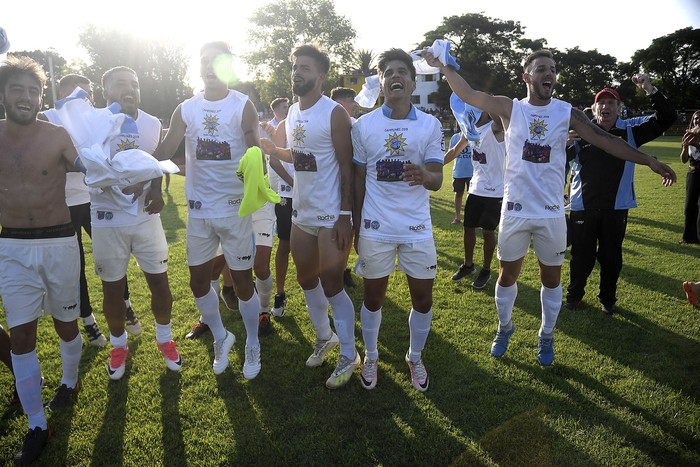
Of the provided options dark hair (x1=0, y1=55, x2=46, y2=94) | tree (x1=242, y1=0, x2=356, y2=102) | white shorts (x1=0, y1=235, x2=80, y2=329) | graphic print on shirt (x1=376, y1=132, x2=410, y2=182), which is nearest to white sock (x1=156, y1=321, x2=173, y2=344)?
white shorts (x1=0, y1=235, x2=80, y2=329)

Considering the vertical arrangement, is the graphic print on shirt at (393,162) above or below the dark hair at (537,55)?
below

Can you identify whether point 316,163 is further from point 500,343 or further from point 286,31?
point 286,31

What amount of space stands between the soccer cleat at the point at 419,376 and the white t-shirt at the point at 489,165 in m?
3.45

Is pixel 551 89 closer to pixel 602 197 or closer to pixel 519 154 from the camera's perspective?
pixel 519 154

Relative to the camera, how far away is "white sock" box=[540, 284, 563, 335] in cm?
438

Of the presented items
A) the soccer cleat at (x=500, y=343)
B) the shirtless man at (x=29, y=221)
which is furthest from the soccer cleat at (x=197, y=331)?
the soccer cleat at (x=500, y=343)

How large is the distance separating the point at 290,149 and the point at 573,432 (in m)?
3.26

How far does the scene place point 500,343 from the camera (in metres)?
4.55

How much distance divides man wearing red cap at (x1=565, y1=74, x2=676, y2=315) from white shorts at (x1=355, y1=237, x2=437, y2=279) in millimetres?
3023

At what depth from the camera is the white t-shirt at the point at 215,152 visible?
13.0 feet

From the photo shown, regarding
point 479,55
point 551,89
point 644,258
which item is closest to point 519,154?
point 551,89

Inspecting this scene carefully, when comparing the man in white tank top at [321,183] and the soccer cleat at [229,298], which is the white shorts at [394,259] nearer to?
the man in white tank top at [321,183]

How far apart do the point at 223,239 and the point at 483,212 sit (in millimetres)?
4112

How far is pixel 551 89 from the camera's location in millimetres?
4125
